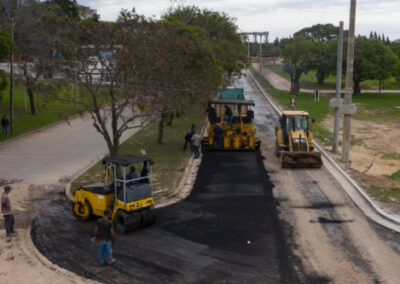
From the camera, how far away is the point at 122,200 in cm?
1310

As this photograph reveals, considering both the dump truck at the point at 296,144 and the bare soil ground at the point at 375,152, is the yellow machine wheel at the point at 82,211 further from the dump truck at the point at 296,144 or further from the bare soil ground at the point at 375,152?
the dump truck at the point at 296,144

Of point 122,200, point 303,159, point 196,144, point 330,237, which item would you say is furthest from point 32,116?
point 330,237

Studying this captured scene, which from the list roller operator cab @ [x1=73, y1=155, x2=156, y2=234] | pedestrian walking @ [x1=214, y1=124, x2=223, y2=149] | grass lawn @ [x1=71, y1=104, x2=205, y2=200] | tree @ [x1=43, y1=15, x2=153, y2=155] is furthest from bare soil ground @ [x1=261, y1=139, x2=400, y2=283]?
tree @ [x1=43, y1=15, x2=153, y2=155]

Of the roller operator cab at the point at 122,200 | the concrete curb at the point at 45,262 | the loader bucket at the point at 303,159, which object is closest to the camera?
the concrete curb at the point at 45,262

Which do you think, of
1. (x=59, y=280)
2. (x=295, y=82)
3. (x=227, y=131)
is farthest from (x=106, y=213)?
(x=295, y=82)

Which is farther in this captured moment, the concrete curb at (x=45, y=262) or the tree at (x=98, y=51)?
the tree at (x=98, y=51)

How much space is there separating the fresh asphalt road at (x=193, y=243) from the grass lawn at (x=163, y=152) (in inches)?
66.2

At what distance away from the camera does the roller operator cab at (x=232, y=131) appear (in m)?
24.7

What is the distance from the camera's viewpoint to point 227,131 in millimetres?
25203

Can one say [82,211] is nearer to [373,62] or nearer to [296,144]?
[296,144]

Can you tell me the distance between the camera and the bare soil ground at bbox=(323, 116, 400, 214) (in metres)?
18.8

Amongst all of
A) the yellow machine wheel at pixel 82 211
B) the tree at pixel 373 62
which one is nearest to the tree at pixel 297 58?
the tree at pixel 373 62

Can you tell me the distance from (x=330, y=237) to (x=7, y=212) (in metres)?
9.05

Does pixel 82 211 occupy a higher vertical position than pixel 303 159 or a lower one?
lower
